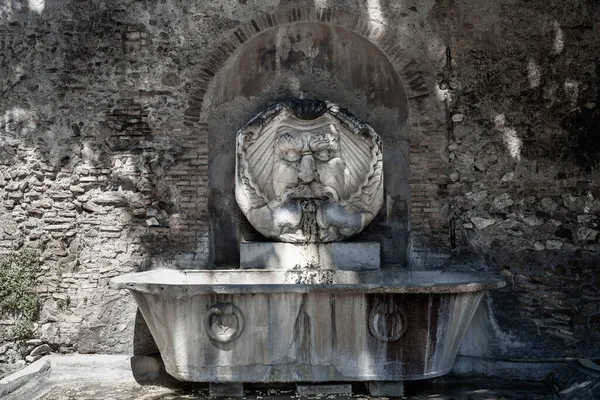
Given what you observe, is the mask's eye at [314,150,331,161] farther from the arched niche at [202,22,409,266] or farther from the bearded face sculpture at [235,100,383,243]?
the arched niche at [202,22,409,266]

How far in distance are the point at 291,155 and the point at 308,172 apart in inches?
8.9

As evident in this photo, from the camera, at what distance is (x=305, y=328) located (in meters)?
5.51

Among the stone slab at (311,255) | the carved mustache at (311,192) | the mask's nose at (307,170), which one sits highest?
the mask's nose at (307,170)

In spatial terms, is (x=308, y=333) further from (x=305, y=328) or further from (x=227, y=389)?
(x=227, y=389)

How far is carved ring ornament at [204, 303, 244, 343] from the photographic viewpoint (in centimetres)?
547

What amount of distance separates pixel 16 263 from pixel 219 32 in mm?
2550

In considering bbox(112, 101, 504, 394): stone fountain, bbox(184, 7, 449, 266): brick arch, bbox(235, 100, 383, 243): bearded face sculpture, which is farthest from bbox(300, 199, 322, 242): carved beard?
bbox(112, 101, 504, 394): stone fountain

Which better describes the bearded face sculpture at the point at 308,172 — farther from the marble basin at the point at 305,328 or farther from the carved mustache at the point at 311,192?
the marble basin at the point at 305,328

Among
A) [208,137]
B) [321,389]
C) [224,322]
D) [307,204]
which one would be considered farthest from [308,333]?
[208,137]

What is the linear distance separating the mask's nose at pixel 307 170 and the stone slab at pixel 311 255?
1.79 feet

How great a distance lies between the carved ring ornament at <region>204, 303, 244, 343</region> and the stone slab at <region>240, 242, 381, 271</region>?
104cm

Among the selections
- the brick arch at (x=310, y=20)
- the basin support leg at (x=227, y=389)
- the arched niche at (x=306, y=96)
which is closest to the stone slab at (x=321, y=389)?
the basin support leg at (x=227, y=389)

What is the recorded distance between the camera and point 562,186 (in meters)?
Result: 6.44

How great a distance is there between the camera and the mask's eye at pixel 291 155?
6.59m
